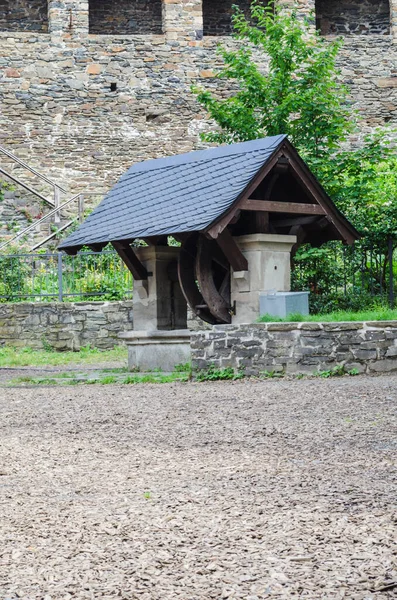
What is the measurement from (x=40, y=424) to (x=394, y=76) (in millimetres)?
19513

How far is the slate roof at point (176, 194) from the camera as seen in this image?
36.3ft

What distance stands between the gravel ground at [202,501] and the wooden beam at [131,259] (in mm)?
3853

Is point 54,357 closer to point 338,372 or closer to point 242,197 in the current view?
point 242,197

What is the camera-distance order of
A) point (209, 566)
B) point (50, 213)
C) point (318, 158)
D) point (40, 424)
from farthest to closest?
point (50, 213) < point (318, 158) < point (40, 424) < point (209, 566)

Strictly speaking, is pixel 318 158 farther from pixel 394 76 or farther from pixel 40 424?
pixel 394 76

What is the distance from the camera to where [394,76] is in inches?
990

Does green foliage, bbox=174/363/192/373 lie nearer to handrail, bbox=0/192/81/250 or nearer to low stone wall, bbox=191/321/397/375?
low stone wall, bbox=191/321/397/375

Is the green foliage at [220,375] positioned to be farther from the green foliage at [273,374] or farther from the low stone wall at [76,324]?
the low stone wall at [76,324]

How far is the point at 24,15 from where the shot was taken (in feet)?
81.9

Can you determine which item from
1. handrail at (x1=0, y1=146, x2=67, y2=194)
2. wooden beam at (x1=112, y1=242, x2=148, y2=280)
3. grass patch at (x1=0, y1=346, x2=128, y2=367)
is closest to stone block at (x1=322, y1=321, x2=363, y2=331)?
wooden beam at (x1=112, y1=242, x2=148, y2=280)

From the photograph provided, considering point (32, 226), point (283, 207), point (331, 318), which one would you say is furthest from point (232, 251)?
point (32, 226)

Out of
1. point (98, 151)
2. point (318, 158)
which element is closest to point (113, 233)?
point (318, 158)

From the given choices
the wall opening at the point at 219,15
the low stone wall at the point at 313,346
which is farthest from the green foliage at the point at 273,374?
the wall opening at the point at 219,15

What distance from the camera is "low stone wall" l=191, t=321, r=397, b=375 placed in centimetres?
1041
